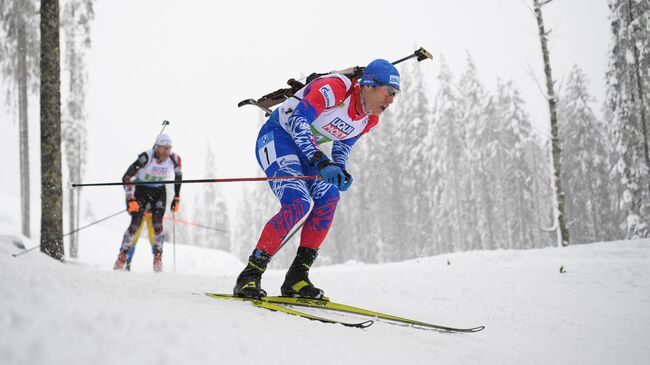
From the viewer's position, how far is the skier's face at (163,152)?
740cm

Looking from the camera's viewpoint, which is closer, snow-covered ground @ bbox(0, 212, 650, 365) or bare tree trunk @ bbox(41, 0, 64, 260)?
snow-covered ground @ bbox(0, 212, 650, 365)

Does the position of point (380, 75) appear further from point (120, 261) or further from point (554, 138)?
point (554, 138)

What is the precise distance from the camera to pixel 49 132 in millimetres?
6289

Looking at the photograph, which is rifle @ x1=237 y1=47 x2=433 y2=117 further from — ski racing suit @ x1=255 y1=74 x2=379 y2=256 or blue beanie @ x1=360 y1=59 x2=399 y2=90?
ski racing suit @ x1=255 y1=74 x2=379 y2=256

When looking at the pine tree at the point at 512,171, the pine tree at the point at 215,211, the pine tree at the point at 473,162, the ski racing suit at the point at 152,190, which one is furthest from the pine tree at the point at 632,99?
the pine tree at the point at 215,211

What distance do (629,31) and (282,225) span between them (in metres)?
19.2

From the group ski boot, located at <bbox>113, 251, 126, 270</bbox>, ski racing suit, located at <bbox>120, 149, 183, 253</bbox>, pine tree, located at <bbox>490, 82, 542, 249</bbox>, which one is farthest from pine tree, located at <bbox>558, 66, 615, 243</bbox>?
ski boot, located at <bbox>113, 251, 126, 270</bbox>

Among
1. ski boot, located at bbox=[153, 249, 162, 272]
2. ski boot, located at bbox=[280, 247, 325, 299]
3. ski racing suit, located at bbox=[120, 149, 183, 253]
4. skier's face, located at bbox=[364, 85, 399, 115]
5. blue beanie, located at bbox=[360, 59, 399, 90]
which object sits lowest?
ski boot, located at bbox=[153, 249, 162, 272]

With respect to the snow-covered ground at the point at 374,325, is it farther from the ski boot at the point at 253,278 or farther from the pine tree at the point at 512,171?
the pine tree at the point at 512,171

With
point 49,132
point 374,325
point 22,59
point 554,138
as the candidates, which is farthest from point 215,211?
point 374,325

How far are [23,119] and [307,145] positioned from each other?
21.5 metres

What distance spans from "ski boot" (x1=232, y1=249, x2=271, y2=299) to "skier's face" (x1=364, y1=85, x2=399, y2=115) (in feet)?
5.49

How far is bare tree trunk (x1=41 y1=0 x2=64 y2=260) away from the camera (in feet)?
20.4

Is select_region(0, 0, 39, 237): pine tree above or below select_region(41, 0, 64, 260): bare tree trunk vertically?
above
